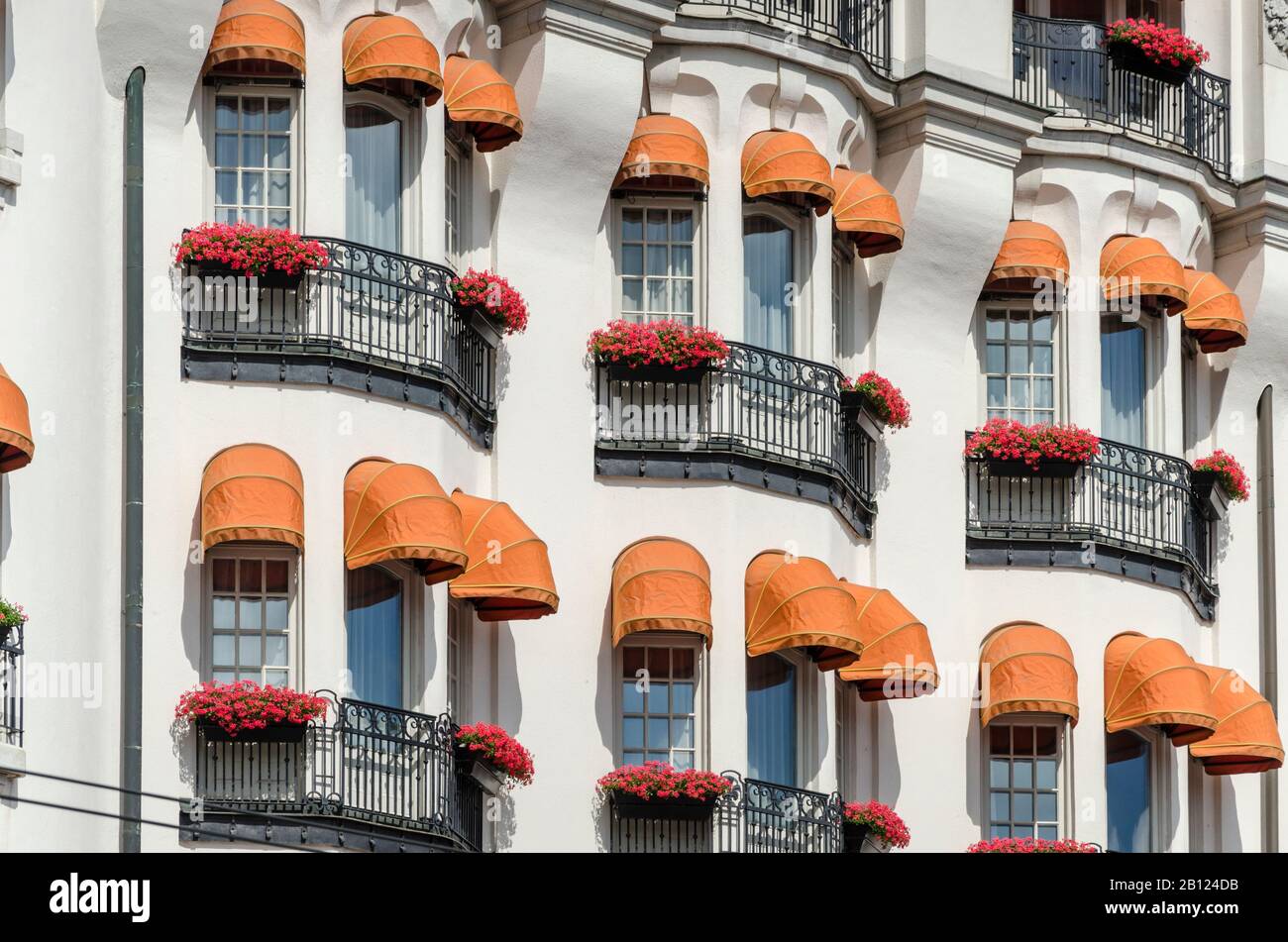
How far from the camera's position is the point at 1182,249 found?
4750 cm

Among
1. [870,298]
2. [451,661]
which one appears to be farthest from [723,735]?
[870,298]

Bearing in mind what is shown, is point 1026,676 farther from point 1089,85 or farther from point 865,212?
point 1089,85

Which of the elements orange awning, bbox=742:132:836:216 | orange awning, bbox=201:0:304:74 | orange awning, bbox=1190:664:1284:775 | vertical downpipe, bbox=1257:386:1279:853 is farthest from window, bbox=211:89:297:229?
vertical downpipe, bbox=1257:386:1279:853

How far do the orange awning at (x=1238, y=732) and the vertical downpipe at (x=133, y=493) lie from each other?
12.8 metres

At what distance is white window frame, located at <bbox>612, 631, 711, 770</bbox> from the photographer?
137 feet

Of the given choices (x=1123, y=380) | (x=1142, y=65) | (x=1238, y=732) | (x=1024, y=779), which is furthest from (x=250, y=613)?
(x=1142, y=65)

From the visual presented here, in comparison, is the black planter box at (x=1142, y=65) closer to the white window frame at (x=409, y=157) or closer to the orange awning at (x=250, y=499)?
the white window frame at (x=409, y=157)

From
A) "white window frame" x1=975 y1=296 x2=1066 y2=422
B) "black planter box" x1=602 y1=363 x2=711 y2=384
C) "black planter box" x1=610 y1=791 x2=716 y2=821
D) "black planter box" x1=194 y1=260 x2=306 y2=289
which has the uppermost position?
"white window frame" x1=975 y1=296 x2=1066 y2=422

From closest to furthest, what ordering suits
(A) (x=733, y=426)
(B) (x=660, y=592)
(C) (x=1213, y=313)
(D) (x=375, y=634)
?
(D) (x=375, y=634)
(B) (x=660, y=592)
(A) (x=733, y=426)
(C) (x=1213, y=313)

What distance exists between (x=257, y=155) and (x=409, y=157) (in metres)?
1.56

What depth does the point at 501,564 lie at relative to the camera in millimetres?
39781

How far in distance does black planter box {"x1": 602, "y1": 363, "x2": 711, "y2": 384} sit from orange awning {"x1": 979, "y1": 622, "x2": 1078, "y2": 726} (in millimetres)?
4719

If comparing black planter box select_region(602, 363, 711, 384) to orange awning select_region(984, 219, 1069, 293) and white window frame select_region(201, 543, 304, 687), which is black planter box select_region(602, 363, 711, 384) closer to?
white window frame select_region(201, 543, 304, 687)

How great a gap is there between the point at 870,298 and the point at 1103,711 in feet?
16.2
